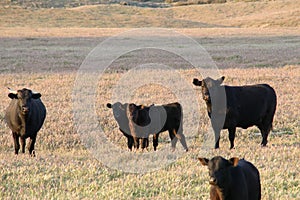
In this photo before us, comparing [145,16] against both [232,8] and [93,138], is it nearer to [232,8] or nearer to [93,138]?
[232,8]

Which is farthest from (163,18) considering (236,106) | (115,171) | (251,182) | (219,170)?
(219,170)

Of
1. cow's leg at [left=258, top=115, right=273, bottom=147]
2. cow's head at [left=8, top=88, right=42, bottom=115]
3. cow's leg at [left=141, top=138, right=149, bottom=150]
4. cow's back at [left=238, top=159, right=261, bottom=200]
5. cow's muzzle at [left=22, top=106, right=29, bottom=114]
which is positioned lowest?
cow's leg at [left=141, top=138, right=149, bottom=150]

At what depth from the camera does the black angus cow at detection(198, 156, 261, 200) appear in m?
6.18

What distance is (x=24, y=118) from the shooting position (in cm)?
1093

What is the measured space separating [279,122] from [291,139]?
182 cm

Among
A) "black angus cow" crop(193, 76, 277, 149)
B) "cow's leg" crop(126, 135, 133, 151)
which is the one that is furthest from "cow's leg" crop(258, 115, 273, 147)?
"cow's leg" crop(126, 135, 133, 151)

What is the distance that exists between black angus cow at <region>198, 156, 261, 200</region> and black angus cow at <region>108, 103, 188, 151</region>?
4898 mm

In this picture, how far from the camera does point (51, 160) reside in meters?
9.70

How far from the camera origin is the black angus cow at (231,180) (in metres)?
6.18

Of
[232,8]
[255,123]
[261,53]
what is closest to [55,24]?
[232,8]

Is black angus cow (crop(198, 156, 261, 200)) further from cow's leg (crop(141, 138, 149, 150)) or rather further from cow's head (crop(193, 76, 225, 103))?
cow's leg (crop(141, 138, 149, 150))

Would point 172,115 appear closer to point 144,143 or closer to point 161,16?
point 144,143

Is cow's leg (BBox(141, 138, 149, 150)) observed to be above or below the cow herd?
below

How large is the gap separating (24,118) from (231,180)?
5.60 metres
